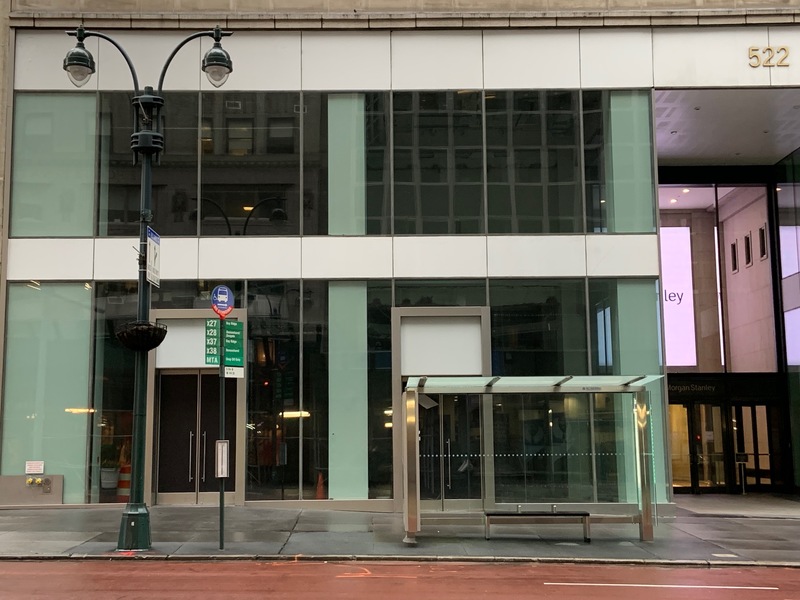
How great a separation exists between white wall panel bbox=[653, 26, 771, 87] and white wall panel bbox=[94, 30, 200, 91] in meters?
10.7

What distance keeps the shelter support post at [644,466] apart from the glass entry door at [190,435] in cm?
884

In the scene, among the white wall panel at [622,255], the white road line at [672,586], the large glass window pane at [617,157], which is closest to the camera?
the white road line at [672,586]

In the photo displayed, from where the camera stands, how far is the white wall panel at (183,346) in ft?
60.1

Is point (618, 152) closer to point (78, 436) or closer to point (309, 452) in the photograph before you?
point (309, 452)

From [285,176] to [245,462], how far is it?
6.53 meters

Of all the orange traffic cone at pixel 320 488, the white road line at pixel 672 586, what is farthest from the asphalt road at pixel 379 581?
the orange traffic cone at pixel 320 488

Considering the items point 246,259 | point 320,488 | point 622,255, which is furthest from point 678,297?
point 246,259

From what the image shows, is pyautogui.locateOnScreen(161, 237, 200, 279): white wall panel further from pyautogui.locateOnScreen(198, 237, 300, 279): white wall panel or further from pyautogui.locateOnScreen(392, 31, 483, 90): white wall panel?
pyautogui.locateOnScreen(392, 31, 483, 90): white wall panel

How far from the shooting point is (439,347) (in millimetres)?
18375

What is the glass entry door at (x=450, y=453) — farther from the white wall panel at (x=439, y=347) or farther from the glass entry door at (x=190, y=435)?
the glass entry door at (x=190, y=435)

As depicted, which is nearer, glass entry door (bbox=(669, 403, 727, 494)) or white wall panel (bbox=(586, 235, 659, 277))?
white wall panel (bbox=(586, 235, 659, 277))

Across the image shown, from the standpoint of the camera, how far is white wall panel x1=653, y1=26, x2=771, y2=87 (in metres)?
18.6

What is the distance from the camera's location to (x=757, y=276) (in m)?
23.2

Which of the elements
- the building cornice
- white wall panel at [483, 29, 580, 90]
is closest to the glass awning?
white wall panel at [483, 29, 580, 90]
